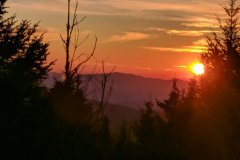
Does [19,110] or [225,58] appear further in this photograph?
[225,58]

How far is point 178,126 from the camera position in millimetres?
27641

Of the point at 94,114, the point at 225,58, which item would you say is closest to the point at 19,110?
the point at 94,114

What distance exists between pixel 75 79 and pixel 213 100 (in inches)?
589

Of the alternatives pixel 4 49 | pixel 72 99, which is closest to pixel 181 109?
pixel 4 49

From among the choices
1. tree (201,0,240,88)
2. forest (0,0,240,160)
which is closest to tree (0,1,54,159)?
forest (0,0,240,160)

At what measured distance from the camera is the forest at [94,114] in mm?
11992

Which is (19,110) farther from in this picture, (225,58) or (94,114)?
(225,58)

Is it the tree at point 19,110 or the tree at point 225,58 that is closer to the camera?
the tree at point 19,110

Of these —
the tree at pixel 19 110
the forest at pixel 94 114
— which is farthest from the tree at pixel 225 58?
the tree at pixel 19 110

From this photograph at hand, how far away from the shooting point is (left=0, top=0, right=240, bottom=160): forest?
12.0 meters

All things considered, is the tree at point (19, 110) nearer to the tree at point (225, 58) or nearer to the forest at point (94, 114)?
the forest at point (94, 114)

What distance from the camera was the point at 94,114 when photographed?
47.6 feet

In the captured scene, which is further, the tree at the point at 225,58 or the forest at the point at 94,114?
the tree at the point at 225,58

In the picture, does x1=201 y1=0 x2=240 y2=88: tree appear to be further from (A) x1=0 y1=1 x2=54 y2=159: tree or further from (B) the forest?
(A) x1=0 y1=1 x2=54 y2=159: tree
